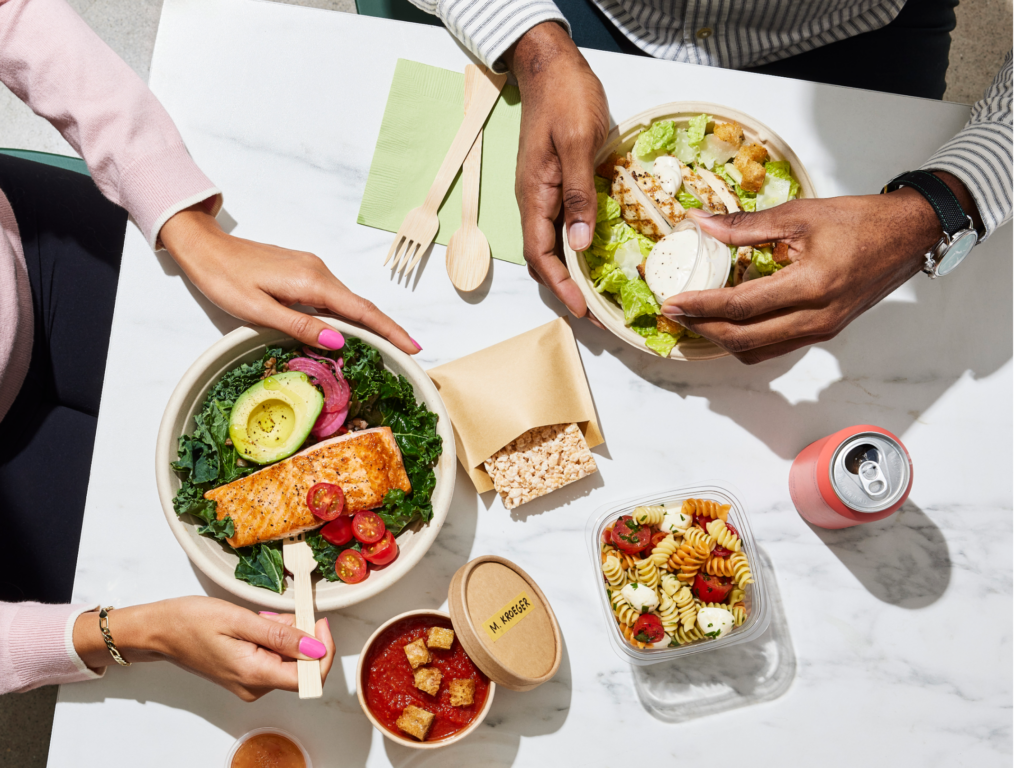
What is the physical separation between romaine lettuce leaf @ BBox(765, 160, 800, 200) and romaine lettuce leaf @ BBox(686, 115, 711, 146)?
0.19 metres

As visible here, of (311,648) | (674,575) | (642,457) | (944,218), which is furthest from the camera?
(642,457)

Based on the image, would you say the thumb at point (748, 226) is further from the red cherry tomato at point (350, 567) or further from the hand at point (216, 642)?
the hand at point (216, 642)

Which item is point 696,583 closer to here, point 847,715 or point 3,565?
point 847,715

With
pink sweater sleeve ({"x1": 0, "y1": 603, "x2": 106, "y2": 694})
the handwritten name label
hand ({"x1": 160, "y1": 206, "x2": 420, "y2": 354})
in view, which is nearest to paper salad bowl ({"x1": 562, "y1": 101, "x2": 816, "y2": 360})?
hand ({"x1": 160, "y1": 206, "x2": 420, "y2": 354})

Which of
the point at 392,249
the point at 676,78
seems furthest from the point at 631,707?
the point at 676,78

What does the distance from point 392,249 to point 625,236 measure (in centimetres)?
59

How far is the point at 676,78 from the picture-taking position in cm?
170

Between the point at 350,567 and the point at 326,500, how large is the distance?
157 mm

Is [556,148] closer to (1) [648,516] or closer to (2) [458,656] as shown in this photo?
(1) [648,516]

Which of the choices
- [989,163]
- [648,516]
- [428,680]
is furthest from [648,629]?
[989,163]

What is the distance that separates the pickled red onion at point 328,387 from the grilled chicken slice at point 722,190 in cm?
99

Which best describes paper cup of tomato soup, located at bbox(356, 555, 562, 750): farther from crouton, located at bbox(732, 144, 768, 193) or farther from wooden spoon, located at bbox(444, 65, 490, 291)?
crouton, located at bbox(732, 144, 768, 193)

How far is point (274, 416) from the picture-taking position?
57.5 inches

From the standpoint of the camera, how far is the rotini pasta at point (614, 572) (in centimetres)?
154
